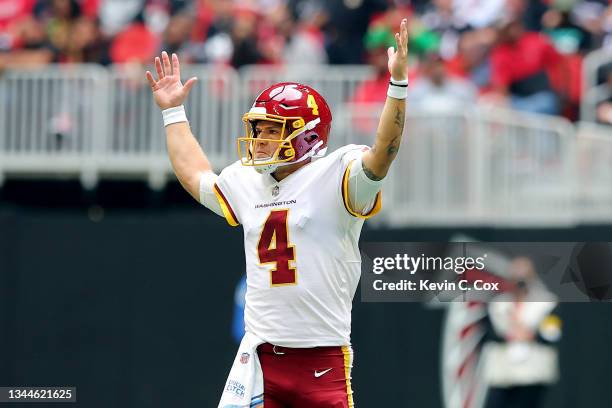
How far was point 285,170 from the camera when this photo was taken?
22.7 ft

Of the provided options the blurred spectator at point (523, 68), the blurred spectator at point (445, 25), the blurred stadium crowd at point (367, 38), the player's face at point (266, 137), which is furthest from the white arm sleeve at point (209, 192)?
the blurred spectator at point (445, 25)

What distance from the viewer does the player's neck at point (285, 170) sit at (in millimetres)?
6906

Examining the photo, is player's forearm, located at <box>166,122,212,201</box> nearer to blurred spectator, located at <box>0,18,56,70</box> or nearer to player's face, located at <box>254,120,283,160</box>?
player's face, located at <box>254,120,283,160</box>

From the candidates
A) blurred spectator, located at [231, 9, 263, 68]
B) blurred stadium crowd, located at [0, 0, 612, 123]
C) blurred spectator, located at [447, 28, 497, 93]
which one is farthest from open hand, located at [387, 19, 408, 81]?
blurred spectator, located at [231, 9, 263, 68]

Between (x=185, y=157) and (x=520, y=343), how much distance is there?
4.96m

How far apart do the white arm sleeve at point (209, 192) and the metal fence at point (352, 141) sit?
486 cm

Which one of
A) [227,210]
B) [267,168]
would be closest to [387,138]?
[267,168]

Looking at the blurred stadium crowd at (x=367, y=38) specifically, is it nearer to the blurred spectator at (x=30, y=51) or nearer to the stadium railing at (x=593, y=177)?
the blurred spectator at (x=30, y=51)

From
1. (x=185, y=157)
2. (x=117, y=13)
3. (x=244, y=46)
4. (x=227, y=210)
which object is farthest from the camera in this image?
(x=117, y=13)

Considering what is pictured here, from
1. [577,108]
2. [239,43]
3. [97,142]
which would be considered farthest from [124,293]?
[577,108]

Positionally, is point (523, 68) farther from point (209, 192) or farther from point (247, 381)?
point (247, 381)

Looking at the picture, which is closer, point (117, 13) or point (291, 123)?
point (291, 123)

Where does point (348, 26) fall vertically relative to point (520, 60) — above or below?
above

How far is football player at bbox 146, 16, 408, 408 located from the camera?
21.9 ft
